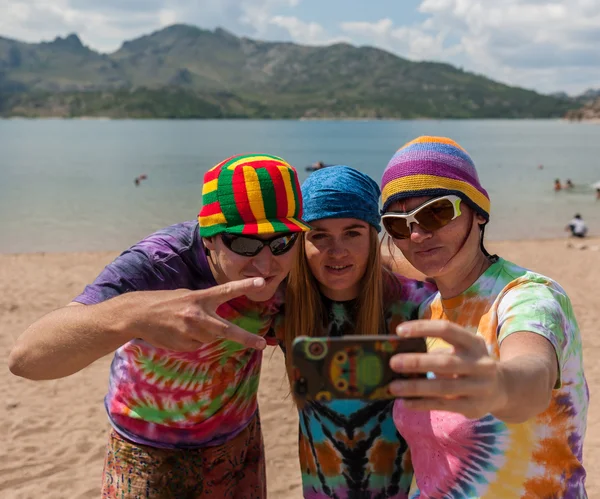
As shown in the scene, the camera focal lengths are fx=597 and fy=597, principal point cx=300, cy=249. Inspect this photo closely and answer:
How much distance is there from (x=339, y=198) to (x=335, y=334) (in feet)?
2.31

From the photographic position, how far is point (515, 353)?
1.93 metres

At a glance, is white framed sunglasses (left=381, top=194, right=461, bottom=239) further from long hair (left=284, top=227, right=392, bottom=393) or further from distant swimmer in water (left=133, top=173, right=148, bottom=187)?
distant swimmer in water (left=133, top=173, right=148, bottom=187)

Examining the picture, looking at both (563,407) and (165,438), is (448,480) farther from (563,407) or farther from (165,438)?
(165,438)

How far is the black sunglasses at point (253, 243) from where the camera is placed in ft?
8.62

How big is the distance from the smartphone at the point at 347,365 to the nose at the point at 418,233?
101cm

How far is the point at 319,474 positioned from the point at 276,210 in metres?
1.39

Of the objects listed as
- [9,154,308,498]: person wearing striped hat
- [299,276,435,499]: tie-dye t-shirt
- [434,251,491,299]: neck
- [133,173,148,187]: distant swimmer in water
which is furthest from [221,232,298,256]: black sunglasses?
[133,173,148,187]: distant swimmer in water

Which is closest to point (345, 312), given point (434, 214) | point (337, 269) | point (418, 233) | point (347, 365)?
point (337, 269)

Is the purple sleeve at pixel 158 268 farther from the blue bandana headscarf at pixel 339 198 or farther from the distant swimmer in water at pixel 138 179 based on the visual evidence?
the distant swimmer in water at pixel 138 179

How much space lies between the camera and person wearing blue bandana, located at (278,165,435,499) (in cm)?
295

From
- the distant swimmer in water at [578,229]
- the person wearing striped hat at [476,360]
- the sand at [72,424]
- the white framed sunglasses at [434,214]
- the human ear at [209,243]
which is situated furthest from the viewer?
the distant swimmer in water at [578,229]

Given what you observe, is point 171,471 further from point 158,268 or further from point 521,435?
point 521,435

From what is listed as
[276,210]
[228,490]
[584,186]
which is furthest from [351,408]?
[584,186]

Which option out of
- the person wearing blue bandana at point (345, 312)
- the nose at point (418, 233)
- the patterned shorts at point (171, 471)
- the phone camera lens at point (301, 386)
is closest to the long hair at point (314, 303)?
the person wearing blue bandana at point (345, 312)
